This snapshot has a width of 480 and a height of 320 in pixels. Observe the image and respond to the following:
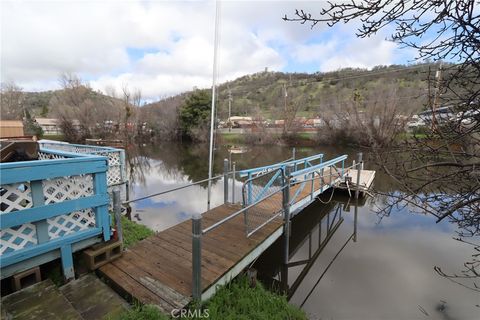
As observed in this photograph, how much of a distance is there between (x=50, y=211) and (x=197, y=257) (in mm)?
1560

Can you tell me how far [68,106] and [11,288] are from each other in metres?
29.8

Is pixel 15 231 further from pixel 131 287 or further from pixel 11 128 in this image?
pixel 11 128

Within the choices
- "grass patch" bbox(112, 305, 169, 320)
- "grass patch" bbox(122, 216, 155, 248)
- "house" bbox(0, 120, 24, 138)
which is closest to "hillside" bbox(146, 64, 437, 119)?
"grass patch" bbox(112, 305, 169, 320)

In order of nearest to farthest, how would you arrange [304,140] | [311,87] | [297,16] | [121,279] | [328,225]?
1. [297,16]
2. [121,279]
3. [328,225]
4. [304,140]
5. [311,87]

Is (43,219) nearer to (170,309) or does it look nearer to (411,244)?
(170,309)

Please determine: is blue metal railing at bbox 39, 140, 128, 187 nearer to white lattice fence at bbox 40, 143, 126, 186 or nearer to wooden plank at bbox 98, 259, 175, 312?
white lattice fence at bbox 40, 143, 126, 186

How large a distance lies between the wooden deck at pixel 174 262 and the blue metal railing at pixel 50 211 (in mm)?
527

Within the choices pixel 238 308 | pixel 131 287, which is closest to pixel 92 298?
pixel 131 287

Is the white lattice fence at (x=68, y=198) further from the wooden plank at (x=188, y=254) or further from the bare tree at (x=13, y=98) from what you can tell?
the bare tree at (x=13, y=98)

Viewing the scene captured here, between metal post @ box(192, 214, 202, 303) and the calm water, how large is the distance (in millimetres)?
1898

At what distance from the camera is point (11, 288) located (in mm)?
2406

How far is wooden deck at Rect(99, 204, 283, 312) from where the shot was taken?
8.61ft

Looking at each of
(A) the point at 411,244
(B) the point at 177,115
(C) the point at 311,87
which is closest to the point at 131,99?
(B) the point at 177,115

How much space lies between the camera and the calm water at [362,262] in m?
3.91
